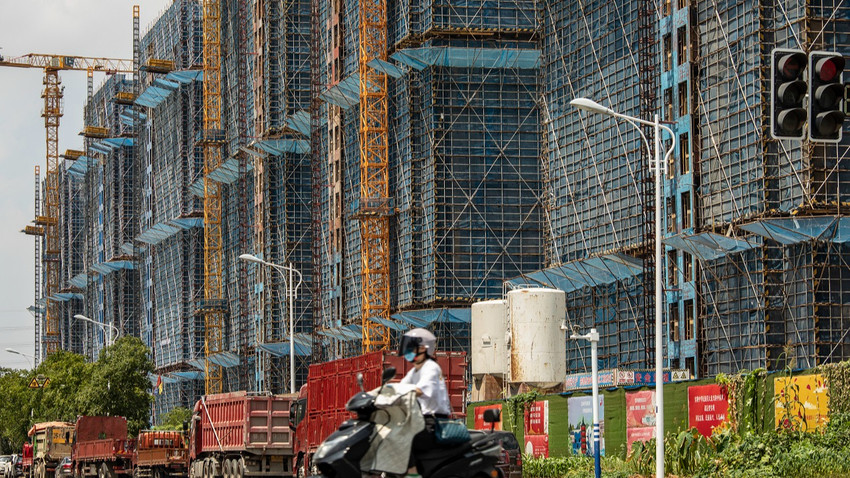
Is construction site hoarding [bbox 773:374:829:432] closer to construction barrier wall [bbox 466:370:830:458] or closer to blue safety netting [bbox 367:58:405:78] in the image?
construction barrier wall [bbox 466:370:830:458]

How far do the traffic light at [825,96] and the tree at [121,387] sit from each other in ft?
224

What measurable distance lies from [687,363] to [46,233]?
13813 centimetres

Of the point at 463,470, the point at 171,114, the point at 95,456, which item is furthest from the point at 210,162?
the point at 463,470

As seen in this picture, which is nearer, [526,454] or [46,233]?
[526,454]

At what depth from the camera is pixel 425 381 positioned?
15547 mm

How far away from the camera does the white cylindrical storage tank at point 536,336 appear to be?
56.4 m

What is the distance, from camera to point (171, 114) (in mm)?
124438

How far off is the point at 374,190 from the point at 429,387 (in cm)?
6268

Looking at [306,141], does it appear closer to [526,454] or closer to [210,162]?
[210,162]

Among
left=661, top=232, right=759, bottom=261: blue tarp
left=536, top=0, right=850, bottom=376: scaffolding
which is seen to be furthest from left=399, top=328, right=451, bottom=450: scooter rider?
left=661, top=232, right=759, bottom=261: blue tarp

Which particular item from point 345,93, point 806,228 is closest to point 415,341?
point 806,228

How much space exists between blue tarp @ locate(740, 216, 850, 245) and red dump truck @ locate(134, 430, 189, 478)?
67.9ft

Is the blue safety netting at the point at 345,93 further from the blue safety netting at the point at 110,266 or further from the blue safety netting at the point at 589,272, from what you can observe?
the blue safety netting at the point at 110,266

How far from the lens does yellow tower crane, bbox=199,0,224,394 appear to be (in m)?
109
